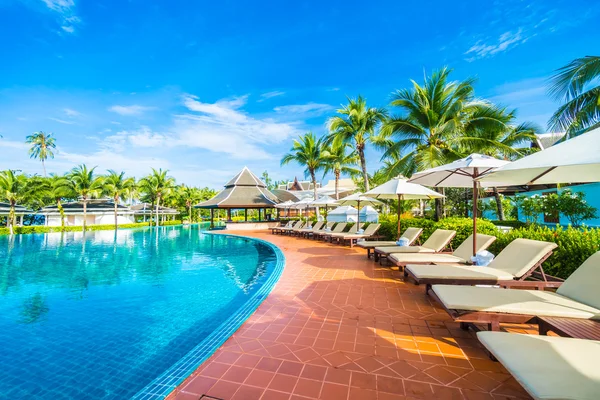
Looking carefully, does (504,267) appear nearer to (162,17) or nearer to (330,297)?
(330,297)

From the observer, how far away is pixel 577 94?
7605 millimetres

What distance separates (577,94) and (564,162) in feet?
27.3

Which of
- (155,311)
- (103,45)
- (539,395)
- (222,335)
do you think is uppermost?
(103,45)

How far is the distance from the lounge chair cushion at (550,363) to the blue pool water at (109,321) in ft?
8.43

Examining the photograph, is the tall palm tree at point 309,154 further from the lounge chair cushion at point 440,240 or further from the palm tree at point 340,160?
the lounge chair cushion at point 440,240

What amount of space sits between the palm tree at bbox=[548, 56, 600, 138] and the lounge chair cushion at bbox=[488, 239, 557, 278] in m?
5.66

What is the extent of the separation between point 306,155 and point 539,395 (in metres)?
20.7

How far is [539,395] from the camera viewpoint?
55.5 inches

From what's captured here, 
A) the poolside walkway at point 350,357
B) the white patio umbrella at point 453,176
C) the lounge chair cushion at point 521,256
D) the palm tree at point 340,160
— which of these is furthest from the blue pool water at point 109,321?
the palm tree at point 340,160

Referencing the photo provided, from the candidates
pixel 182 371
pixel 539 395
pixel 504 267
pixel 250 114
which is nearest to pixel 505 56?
pixel 504 267

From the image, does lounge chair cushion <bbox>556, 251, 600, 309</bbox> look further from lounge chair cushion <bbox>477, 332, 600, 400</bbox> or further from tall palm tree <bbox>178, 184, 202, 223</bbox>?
tall palm tree <bbox>178, 184, 202, 223</bbox>

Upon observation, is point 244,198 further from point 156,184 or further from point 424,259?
point 424,259

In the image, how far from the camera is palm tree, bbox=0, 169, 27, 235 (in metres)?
24.3

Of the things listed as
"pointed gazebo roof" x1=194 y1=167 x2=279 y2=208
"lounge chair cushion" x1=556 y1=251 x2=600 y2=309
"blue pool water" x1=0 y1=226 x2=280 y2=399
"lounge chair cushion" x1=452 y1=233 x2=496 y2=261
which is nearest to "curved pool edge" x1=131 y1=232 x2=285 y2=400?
"blue pool water" x1=0 y1=226 x2=280 y2=399
